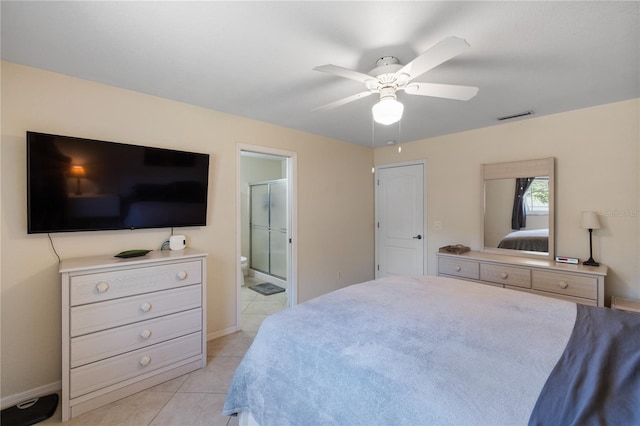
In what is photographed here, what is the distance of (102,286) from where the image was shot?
6.06 feet

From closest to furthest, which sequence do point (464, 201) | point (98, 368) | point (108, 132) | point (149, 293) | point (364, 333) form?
point (364, 333) → point (98, 368) → point (149, 293) → point (108, 132) → point (464, 201)

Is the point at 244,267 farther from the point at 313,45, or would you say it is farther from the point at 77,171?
the point at 313,45

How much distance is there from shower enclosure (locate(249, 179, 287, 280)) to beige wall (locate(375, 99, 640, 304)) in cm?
259

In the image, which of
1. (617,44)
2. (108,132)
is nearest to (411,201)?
(617,44)

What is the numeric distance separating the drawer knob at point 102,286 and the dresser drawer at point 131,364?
49 centimetres

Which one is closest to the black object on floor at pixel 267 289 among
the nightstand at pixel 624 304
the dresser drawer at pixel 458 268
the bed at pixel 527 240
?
the dresser drawer at pixel 458 268

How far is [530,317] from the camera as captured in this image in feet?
4.91

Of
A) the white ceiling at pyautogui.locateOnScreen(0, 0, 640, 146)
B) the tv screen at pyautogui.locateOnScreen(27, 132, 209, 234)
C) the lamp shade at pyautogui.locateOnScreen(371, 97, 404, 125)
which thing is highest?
the white ceiling at pyautogui.locateOnScreen(0, 0, 640, 146)

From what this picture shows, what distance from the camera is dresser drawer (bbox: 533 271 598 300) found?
242 centimetres

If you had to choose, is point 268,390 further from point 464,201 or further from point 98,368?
point 464,201

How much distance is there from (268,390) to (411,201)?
11.1 feet

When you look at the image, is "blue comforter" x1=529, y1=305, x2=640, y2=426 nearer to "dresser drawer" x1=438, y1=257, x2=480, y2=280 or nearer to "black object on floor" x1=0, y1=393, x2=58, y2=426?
"dresser drawer" x1=438, y1=257, x2=480, y2=280

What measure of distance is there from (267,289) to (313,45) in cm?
377

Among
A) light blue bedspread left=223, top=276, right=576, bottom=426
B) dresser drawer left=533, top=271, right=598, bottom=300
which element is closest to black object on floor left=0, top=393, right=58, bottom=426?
light blue bedspread left=223, top=276, right=576, bottom=426
